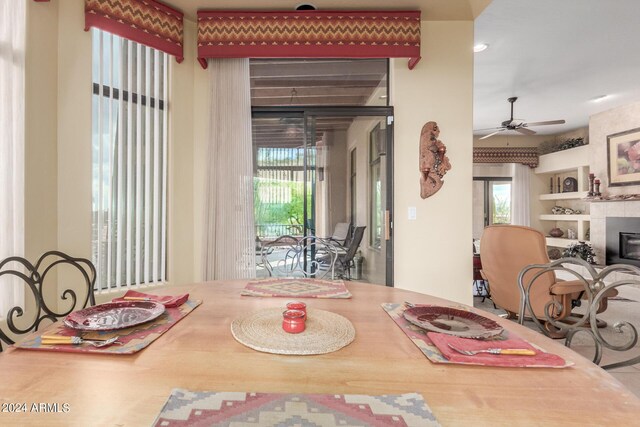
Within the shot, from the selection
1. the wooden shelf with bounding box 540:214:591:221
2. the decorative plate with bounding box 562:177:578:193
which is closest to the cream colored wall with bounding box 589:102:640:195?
the wooden shelf with bounding box 540:214:591:221

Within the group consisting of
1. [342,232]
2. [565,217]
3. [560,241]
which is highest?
[565,217]

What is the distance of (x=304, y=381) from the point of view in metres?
0.68

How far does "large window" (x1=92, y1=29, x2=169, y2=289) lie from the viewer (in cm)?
246

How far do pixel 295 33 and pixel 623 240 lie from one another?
643 centimetres

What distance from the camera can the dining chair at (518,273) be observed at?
255 centimetres

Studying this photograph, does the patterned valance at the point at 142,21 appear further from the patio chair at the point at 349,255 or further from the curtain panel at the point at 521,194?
the curtain panel at the point at 521,194

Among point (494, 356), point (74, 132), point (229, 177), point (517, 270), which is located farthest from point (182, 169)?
point (517, 270)

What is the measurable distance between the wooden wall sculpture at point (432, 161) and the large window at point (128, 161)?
8.00 ft

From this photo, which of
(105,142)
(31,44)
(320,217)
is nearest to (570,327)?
(320,217)

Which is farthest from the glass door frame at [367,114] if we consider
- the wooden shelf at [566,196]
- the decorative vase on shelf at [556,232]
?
the decorative vase on shelf at [556,232]

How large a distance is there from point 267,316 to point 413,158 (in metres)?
2.42

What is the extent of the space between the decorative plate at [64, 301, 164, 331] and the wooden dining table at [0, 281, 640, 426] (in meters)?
0.12

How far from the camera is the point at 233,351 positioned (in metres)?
0.82

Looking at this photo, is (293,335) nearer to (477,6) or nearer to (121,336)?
(121,336)
